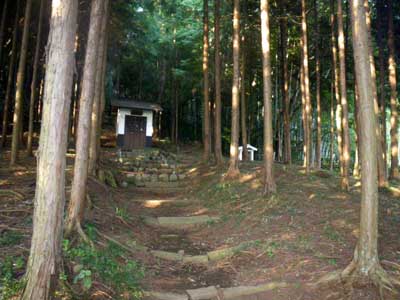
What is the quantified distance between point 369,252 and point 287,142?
37.3 ft

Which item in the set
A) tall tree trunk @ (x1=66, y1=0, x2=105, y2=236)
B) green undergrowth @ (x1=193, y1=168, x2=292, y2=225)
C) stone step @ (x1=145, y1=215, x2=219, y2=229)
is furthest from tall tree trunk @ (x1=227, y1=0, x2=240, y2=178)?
tall tree trunk @ (x1=66, y1=0, x2=105, y2=236)

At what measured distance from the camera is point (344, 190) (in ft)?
30.9

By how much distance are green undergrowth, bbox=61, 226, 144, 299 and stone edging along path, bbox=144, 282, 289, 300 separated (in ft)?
1.21

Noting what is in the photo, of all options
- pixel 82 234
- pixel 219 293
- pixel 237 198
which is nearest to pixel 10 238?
pixel 82 234

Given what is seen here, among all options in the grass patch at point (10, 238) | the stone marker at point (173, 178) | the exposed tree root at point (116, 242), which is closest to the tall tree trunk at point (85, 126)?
the exposed tree root at point (116, 242)

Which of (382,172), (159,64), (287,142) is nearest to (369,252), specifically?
(382,172)

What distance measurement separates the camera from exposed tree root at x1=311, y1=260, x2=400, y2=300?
14.4ft

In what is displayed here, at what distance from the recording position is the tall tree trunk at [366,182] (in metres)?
4.60

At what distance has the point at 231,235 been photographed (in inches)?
282

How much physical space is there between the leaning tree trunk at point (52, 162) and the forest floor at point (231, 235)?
0.58 metres

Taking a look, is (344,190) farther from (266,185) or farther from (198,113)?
(198,113)

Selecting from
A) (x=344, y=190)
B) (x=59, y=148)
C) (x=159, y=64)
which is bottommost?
(x=344, y=190)

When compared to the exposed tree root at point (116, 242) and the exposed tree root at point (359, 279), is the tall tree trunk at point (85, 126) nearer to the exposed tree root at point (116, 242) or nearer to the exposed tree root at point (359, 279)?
the exposed tree root at point (116, 242)

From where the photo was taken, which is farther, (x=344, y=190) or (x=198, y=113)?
(x=198, y=113)
